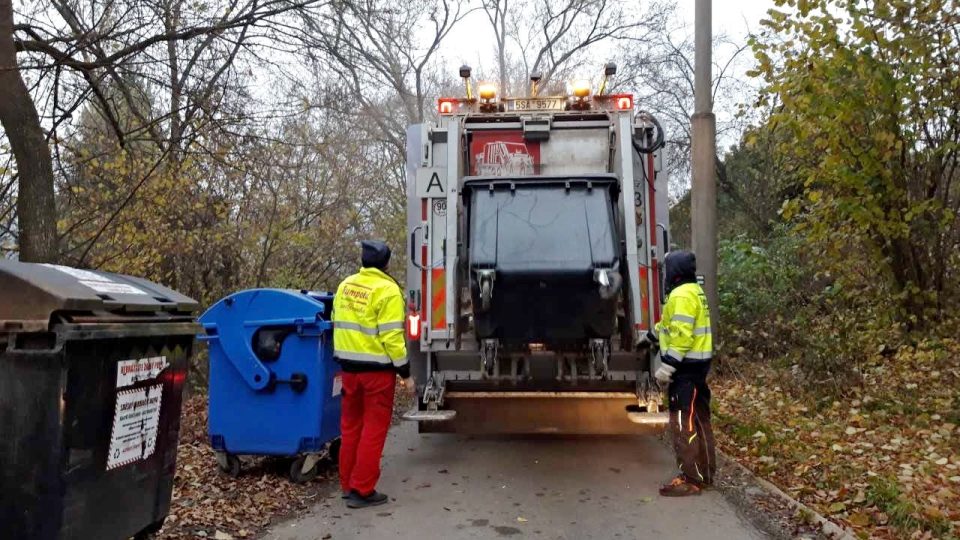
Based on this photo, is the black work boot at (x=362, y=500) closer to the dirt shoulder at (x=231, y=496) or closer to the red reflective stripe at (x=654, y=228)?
the dirt shoulder at (x=231, y=496)

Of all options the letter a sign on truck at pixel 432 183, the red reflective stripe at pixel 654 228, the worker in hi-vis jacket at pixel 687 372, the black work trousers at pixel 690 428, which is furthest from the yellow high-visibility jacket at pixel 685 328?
the letter a sign on truck at pixel 432 183

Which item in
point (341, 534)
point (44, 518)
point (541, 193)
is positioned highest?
point (541, 193)

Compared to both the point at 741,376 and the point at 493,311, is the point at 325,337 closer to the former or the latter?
the point at 493,311

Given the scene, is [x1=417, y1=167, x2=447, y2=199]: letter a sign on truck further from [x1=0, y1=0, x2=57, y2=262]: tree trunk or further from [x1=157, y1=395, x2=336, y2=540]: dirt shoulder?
[x1=0, y1=0, x2=57, y2=262]: tree trunk

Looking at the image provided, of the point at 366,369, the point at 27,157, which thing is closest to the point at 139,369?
the point at 366,369

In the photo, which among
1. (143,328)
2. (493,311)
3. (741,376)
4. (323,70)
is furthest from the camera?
(741,376)

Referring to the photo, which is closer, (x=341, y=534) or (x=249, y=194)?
(x=341, y=534)

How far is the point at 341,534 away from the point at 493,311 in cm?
A: 184

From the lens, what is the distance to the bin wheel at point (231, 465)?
5.54m

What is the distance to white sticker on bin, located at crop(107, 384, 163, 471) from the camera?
3498mm

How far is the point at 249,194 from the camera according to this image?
454 inches

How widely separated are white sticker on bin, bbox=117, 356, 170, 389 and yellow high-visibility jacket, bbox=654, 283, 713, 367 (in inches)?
127

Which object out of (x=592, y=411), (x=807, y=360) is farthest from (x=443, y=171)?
(x=807, y=360)

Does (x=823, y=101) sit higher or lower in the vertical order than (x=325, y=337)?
higher
